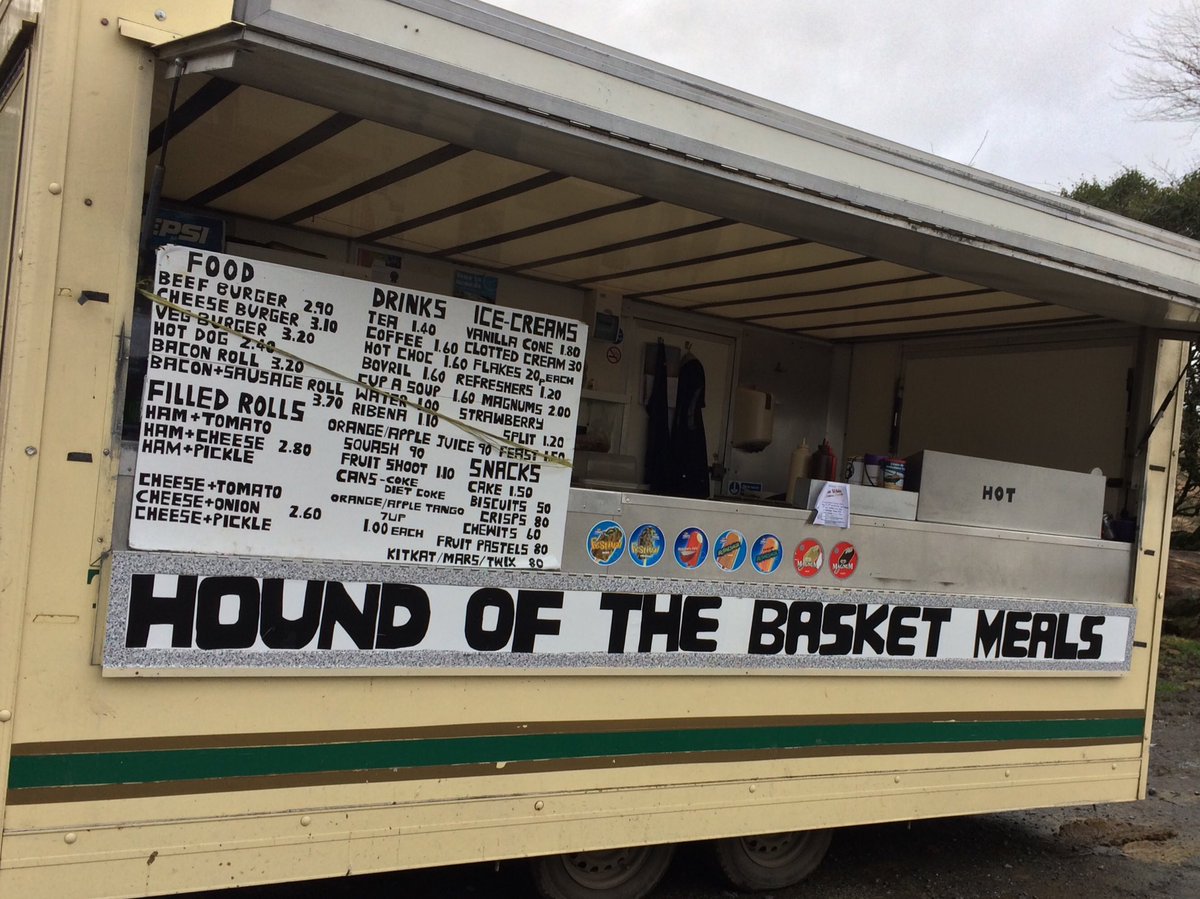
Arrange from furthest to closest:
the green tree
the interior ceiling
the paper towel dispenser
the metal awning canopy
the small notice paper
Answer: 1. the green tree
2. the paper towel dispenser
3. the small notice paper
4. the interior ceiling
5. the metal awning canopy

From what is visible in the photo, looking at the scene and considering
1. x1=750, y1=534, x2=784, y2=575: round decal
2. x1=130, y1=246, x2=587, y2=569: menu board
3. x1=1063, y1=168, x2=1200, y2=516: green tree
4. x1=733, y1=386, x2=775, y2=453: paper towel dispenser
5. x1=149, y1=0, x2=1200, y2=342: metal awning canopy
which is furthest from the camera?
x1=1063, y1=168, x2=1200, y2=516: green tree

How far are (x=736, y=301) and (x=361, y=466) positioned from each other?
326 centimetres

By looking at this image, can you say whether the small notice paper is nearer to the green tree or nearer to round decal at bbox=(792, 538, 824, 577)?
round decal at bbox=(792, 538, 824, 577)

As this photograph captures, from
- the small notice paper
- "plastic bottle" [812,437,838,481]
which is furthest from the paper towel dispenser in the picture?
the small notice paper

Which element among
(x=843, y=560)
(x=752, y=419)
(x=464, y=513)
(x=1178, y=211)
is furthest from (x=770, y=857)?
(x=1178, y=211)

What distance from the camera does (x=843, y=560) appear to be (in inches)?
150

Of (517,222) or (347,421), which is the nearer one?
(347,421)

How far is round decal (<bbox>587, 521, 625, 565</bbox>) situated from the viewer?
10.7 ft

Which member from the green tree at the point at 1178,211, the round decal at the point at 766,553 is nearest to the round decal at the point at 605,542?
the round decal at the point at 766,553

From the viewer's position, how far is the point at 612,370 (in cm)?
597

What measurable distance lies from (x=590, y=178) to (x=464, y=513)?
1048 mm

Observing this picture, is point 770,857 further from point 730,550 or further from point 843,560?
point 730,550

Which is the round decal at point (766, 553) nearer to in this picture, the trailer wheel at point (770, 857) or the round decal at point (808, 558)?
the round decal at point (808, 558)

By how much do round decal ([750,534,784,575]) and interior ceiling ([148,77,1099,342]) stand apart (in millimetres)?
1113
